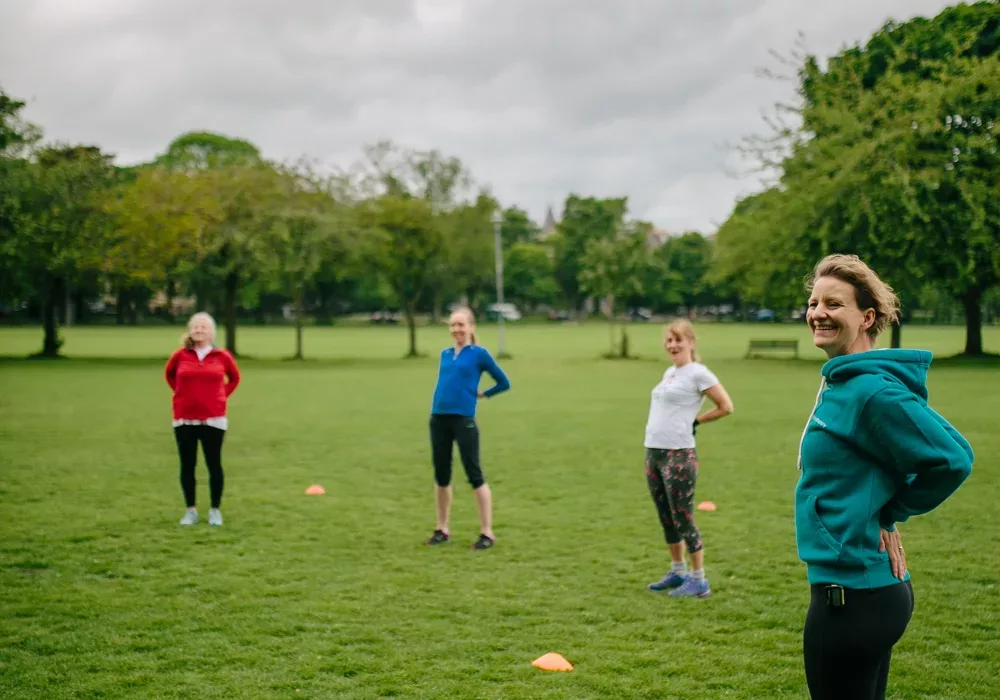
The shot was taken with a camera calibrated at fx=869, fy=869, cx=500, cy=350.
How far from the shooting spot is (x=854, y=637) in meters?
2.60

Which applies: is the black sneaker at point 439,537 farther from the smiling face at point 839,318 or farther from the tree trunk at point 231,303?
the tree trunk at point 231,303

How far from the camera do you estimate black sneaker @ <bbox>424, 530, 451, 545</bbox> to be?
7.97 metres

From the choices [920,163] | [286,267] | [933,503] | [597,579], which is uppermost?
[920,163]

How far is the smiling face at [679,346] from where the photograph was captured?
625 centimetres

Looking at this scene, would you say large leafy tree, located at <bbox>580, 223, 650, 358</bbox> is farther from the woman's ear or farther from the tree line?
the woman's ear

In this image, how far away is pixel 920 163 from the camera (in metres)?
28.4

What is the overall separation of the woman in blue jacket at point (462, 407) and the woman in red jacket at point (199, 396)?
2.14 meters

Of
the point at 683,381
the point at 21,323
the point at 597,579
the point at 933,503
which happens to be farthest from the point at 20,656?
the point at 21,323

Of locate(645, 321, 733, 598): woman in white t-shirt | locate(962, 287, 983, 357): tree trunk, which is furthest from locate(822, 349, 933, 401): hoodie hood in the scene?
locate(962, 287, 983, 357): tree trunk

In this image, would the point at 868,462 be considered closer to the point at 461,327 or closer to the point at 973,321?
Answer: the point at 461,327

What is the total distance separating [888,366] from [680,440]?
363 cm

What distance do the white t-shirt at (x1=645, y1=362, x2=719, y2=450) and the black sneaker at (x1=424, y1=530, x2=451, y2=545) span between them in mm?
2563

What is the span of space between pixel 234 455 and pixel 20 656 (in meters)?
8.07

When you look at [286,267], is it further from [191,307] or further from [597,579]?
[191,307]
